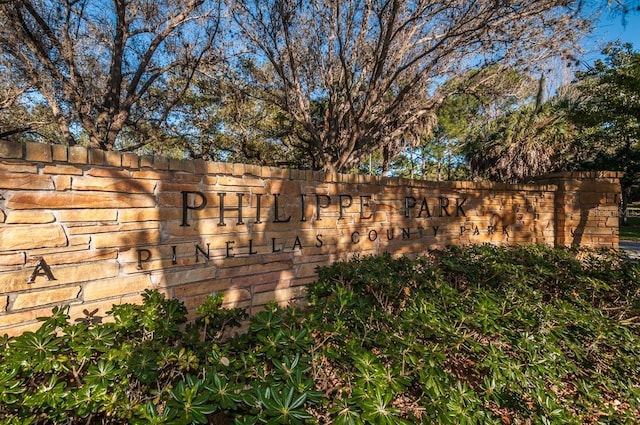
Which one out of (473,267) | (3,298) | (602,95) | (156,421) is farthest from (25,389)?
(602,95)

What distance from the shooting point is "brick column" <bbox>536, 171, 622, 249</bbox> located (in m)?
5.43

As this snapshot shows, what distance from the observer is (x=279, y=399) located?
1.37 metres

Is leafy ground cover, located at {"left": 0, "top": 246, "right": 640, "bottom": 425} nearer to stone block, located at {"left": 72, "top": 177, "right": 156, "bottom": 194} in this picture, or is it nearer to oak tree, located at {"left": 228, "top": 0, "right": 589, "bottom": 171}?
stone block, located at {"left": 72, "top": 177, "right": 156, "bottom": 194}

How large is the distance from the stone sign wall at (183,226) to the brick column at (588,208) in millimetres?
1941

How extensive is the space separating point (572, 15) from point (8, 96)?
10352mm

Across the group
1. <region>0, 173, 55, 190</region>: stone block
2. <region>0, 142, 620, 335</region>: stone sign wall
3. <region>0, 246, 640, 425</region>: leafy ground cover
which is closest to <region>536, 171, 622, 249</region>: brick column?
<region>0, 142, 620, 335</region>: stone sign wall

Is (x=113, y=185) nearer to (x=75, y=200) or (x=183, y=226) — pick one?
(x=75, y=200)

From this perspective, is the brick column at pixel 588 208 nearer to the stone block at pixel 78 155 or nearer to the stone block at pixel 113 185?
the stone block at pixel 113 185

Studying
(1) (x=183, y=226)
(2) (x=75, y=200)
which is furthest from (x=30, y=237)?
(1) (x=183, y=226)

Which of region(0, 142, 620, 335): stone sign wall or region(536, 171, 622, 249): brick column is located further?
region(536, 171, 622, 249): brick column

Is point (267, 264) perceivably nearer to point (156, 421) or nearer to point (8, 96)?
point (156, 421)

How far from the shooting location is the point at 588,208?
18.1 ft

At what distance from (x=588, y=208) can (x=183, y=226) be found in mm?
6330

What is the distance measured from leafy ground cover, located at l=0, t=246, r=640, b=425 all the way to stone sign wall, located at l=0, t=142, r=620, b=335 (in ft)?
1.12
